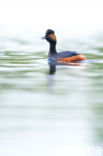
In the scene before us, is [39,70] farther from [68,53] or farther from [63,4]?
[63,4]

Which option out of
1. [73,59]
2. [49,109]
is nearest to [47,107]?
[49,109]

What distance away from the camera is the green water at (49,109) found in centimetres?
906

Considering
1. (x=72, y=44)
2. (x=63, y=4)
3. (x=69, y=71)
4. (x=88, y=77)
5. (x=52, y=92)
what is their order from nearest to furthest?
(x=52, y=92) < (x=88, y=77) < (x=69, y=71) < (x=72, y=44) < (x=63, y=4)

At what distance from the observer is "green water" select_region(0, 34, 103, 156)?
29.7ft

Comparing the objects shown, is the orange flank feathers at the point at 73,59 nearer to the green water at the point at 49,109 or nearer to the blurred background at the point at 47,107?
the blurred background at the point at 47,107

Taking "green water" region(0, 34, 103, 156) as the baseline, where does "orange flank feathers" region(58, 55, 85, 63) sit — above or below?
above

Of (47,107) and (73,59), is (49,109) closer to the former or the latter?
(47,107)

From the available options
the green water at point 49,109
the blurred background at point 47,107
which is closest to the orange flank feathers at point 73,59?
the blurred background at point 47,107

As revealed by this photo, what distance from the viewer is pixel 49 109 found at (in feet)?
37.4

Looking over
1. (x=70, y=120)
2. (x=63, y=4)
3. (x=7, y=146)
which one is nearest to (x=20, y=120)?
(x=70, y=120)

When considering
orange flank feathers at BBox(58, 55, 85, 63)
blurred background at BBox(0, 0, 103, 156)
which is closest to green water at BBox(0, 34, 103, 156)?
blurred background at BBox(0, 0, 103, 156)

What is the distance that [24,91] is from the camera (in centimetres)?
1339

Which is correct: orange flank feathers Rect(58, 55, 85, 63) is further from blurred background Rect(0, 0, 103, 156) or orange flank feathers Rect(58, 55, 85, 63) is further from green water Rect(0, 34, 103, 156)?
green water Rect(0, 34, 103, 156)

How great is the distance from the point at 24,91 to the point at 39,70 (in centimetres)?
458
